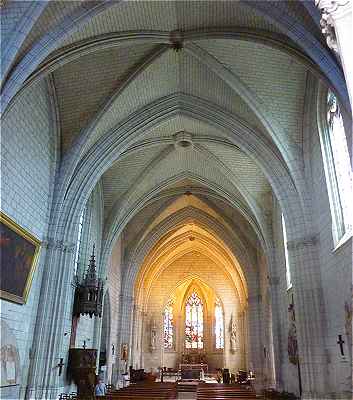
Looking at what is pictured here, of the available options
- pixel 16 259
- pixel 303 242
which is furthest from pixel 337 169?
pixel 16 259

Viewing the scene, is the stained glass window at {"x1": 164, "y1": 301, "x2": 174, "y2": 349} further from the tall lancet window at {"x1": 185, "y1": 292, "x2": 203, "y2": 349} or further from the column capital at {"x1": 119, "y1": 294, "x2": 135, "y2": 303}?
the column capital at {"x1": 119, "y1": 294, "x2": 135, "y2": 303}

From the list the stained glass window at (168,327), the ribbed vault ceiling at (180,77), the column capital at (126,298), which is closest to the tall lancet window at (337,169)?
the ribbed vault ceiling at (180,77)

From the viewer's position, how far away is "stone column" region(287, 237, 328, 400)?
38.3ft

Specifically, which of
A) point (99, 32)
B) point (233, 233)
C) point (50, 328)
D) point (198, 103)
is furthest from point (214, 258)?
point (99, 32)

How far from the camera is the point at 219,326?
36.4 meters

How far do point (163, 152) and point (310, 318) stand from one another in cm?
1061

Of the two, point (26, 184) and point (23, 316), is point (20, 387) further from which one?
point (26, 184)

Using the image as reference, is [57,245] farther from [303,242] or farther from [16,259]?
[303,242]

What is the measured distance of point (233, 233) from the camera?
25641 millimetres

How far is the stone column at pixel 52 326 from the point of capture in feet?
39.7

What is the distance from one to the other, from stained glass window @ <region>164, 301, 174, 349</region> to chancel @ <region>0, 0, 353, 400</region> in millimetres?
14860

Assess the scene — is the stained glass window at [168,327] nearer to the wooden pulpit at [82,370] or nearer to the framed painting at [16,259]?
the wooden pulpit at [82,370]

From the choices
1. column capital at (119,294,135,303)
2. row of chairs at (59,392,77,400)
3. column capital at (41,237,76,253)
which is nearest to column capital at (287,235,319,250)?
column capital at (41,237,76,253)

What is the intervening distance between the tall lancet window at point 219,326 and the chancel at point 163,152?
1423 cm
